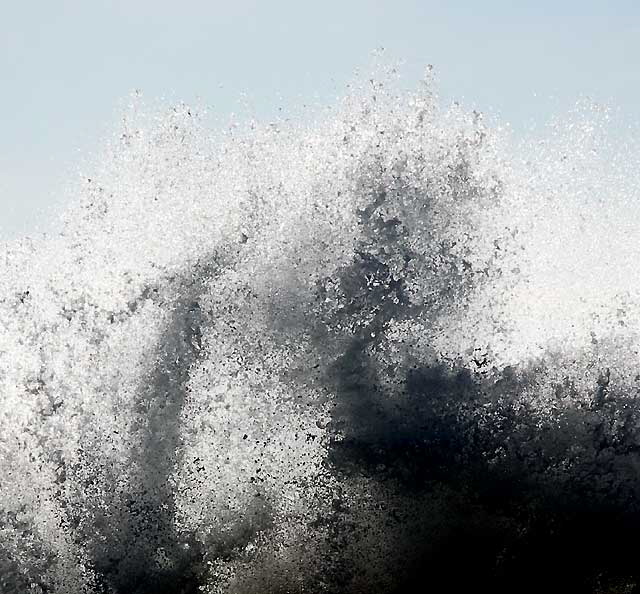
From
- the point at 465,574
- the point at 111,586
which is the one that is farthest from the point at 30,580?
the point at 465,574

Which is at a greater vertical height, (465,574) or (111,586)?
(111,586)

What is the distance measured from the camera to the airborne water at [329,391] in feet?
23.3

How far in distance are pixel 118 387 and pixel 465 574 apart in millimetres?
3775

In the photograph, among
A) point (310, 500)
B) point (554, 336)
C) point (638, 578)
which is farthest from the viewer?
point (554, 336)

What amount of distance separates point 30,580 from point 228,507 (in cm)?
191

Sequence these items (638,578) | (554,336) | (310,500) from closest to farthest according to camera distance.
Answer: (638,578) < (310,500) < (554,336)

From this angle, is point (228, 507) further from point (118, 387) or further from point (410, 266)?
point (410, 266)

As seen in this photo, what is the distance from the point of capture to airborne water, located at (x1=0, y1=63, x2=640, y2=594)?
710 cm

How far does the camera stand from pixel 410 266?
778cm

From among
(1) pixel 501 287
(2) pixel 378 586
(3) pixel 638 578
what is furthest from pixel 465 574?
(1) pixel 501 287

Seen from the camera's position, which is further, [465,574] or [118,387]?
[118,387]

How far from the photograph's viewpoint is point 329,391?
7477 mm

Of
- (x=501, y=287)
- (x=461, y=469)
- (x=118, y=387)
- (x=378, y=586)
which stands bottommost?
(x=378, y=586)

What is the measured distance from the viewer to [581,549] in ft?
23.2
